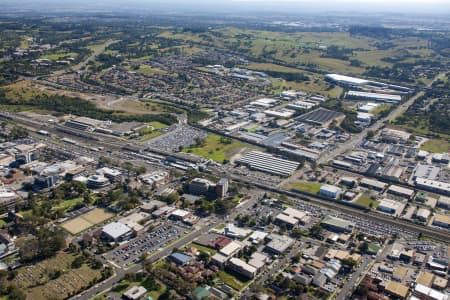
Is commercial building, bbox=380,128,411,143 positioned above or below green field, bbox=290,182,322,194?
above

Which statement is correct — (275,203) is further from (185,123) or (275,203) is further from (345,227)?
A: (185,123)

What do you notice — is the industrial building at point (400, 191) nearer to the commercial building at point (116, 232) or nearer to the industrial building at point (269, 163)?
the industrial building at point (269, 163)

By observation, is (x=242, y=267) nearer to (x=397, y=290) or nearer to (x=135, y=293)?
(x=135, y=293)

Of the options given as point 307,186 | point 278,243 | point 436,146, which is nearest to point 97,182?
point 278,243

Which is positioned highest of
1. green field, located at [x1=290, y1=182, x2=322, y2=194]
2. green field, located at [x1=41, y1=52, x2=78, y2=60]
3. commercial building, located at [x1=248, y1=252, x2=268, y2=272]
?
green field, located at [x1=41, y1=52, x2=78, y2=60]

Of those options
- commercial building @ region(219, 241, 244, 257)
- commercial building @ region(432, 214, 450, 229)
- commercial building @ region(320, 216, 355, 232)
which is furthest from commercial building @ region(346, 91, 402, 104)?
commercial building @ region(219, 241, 244, 257)

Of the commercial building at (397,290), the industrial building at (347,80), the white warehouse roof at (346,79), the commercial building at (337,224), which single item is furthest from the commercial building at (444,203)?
the white warehouse roof at (346,79)

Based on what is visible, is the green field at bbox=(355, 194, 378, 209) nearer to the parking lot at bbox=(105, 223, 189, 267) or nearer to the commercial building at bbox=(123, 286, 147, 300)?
the parking lot at bbox=(105, 223, 189, 267)
